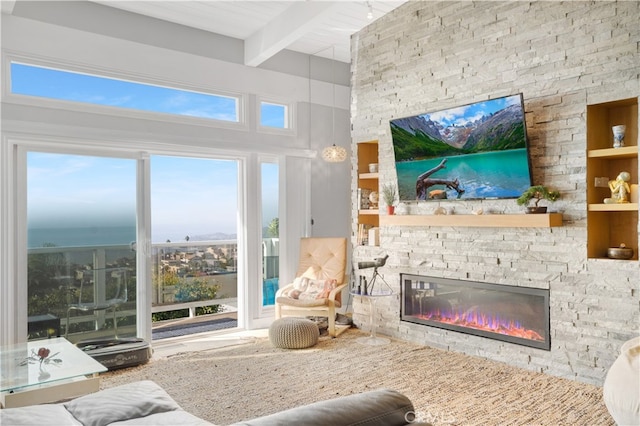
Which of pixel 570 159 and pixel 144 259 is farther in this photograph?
pixel 144 259

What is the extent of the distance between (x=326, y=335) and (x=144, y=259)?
2000mm

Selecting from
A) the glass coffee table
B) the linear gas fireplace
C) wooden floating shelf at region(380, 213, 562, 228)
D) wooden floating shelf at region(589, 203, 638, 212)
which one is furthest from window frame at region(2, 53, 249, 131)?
wooden floating shelf at region(589, 203, 638, 212)

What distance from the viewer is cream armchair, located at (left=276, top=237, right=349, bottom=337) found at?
5.25 metres

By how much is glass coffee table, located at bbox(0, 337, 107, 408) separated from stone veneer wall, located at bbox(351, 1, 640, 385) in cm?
311

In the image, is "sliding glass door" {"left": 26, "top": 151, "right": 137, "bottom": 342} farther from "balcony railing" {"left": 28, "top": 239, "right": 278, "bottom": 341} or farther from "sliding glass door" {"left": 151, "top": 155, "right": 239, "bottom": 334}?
"sliding glass door" {"left": 151, "top": 155, "right": 239, "bottom": 334}

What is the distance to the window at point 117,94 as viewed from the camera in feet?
15.0

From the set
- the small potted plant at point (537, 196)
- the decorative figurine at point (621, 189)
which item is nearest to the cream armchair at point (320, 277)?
the small potted plant at point (537, 196)

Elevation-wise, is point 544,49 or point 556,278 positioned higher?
point 544,49

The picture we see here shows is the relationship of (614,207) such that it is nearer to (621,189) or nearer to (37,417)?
(621,189)

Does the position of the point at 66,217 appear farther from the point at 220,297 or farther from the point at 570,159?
the point at 570,159

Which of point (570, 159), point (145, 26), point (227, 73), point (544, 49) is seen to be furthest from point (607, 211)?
point (145, 26)

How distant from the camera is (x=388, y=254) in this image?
546 cm

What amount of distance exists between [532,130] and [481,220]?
839mm

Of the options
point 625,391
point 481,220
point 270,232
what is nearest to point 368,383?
point 481,220
